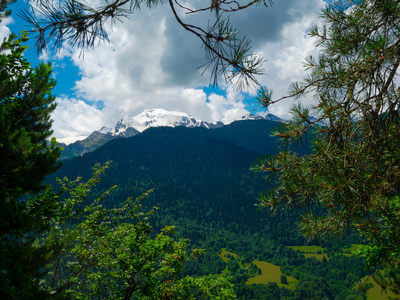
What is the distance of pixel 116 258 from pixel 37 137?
17.8ft

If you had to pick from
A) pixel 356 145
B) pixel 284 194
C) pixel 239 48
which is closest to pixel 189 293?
pixel 284 194

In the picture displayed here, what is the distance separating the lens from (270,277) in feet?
499

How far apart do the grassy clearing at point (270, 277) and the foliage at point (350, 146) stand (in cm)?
16038

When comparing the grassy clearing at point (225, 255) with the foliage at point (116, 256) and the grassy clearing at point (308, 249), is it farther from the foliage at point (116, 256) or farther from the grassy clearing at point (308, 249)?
the foliage at point (116, 256)

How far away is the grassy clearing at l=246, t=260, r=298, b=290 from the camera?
145 metres

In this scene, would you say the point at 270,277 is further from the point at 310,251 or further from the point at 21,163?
the point at 21,163

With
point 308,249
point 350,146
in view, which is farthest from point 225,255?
point 350,146

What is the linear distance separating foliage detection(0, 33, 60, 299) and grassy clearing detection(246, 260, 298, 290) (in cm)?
15814

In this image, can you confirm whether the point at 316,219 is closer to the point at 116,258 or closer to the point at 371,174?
the point at 371,174

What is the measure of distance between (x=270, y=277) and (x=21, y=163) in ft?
566

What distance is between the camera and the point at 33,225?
21.8ft

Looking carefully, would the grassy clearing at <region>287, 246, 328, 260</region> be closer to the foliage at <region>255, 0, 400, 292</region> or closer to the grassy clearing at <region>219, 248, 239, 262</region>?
the grassy clearing at <region>219, 248, 239, 262</region>

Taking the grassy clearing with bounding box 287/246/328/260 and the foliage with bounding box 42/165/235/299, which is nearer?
the foliage with bounding box 42/165/235/299

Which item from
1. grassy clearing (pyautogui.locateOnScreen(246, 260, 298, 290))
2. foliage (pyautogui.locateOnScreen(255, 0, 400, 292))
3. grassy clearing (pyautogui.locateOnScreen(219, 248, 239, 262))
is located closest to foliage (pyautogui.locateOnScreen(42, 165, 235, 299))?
foliage (pyautogui.locateOnScreen(255, 0, 400, 292))
